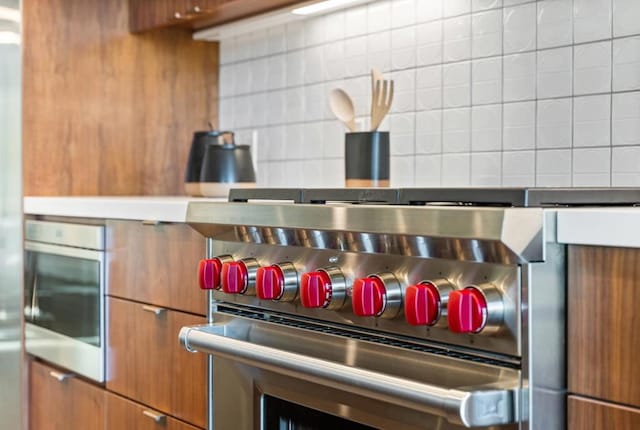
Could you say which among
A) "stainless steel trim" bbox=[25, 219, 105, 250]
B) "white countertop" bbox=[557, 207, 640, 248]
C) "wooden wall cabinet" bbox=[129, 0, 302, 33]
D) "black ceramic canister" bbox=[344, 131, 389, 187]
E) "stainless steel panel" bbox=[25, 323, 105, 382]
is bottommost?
"stainless steel panel" bbox=[25, 323, 105, 382]

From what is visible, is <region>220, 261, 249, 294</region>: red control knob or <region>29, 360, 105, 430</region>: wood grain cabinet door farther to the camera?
<region>29, 360, 105, 430</region>: wood grain cabinet door

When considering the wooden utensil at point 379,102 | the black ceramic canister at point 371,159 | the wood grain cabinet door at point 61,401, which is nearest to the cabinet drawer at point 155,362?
the wood grain cabinet door at point 61,401

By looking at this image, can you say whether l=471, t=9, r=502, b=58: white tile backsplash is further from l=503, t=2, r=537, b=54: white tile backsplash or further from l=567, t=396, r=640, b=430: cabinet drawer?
l=567, t=396, r=640, b=430: cabinet drawer

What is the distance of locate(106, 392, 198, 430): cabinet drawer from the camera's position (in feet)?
6.15

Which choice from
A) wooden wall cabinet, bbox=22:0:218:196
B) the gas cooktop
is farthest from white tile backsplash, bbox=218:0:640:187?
the gas cooktop

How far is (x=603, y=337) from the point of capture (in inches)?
39.1

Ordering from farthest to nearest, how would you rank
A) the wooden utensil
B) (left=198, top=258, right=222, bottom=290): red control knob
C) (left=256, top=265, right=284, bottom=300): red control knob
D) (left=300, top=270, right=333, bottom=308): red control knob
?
the wooden utensil
(left=198, top=258, right=222, bottom=290): red control knob
(left=256, top=265, right=284, bottom=300): red control knob
(left=300, top=270, right=333, bottom=308): red control knob

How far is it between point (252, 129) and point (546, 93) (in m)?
1.14

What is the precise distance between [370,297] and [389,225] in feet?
0.33

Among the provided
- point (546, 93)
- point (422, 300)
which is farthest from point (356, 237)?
point (546, 93)

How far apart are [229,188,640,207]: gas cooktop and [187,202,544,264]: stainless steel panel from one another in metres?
0.07

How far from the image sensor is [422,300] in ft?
3.60

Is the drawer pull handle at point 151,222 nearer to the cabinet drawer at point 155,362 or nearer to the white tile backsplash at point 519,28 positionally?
the cabinet drawer at point 155,362

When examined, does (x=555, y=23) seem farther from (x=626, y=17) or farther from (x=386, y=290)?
(x=386, y=290)
